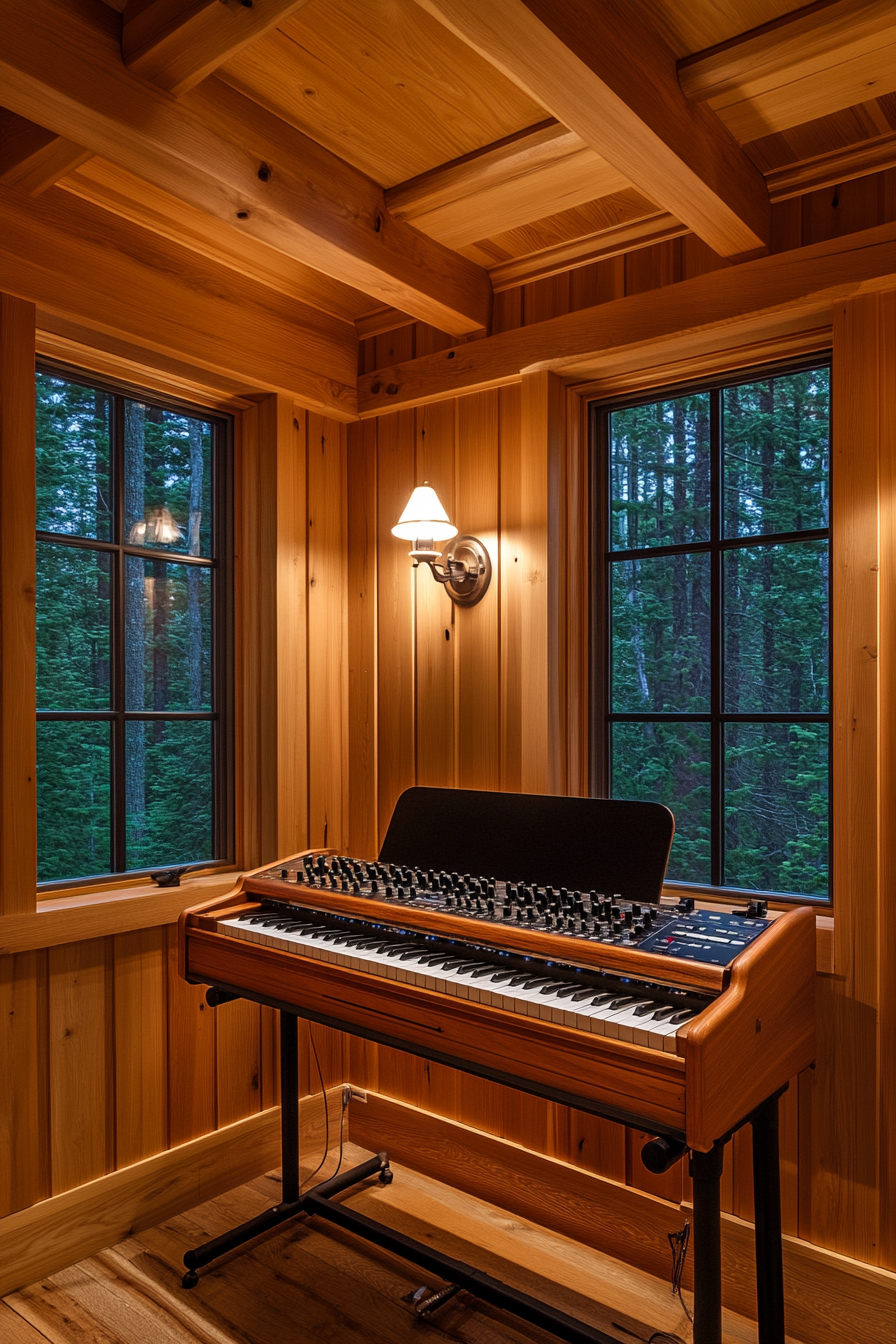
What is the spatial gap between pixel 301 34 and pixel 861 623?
5.70ft

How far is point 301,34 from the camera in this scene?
185 centimetres

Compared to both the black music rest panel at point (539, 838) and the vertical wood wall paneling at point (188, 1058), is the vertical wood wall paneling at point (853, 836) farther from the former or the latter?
the vertical wood wall paneling at point (188, 1058)

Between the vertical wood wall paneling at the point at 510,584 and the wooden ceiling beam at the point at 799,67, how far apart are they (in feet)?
3.21

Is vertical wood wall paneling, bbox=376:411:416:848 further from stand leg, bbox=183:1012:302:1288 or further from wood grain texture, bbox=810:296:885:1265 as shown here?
wood grain texture, bbox=810:296:885:1265

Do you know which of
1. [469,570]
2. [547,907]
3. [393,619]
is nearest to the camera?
[547,907]

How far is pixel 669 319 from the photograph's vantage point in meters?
2.44

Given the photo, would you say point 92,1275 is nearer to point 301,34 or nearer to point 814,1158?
point 814,1158

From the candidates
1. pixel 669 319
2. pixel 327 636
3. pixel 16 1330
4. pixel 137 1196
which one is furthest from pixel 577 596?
pixel 16 1330

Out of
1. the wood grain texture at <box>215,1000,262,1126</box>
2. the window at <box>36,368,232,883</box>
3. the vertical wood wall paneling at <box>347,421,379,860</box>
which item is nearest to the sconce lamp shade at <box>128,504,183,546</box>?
the window at <box>36,368,232,883</box>

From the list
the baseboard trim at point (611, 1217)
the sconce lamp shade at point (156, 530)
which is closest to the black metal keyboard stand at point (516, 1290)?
the baseboard trim at point (611, 1217)

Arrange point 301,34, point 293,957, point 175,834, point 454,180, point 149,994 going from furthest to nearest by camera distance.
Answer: point 175,834 → point 149,994 → point 454,180 → point 293,957 → point 301,34

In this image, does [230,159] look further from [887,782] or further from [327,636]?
[887,782]

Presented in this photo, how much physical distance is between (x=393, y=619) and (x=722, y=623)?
1.09 metres

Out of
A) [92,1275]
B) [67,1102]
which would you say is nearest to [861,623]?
[67,1102]
